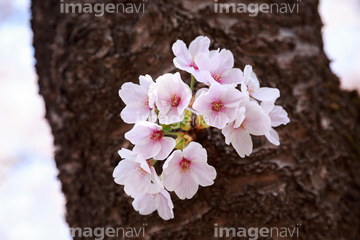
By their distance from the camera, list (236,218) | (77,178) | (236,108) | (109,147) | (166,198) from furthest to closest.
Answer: (77,178) < (109,147) < (236,218) < (166,198) < (236,108)

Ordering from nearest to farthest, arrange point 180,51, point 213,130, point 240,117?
point 240,117, point 180,51, point 213,130

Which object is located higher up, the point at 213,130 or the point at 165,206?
the point at 213,130

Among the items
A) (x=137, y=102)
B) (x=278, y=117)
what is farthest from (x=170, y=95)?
(x=278, y=117)

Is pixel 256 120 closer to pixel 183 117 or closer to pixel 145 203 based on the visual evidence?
pixel 183 117

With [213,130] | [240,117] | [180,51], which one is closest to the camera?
[240,117]

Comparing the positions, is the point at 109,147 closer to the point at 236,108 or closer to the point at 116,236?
the point at 116,236

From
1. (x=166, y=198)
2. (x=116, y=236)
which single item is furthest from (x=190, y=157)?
(x=116, y=236)

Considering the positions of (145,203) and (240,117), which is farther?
(145,203)
